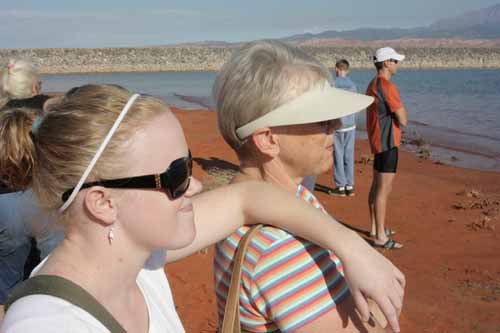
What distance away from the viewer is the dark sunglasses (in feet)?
4.70

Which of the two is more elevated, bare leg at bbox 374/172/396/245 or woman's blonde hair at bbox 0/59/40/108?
woman's blonde hair at bbox 0/59/40/108

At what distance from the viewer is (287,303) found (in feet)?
5.19

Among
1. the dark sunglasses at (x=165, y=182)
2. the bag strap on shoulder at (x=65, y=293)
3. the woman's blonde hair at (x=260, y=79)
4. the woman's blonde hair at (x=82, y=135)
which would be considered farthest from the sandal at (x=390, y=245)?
the bag strap on shoulder at (x=65, y=293)

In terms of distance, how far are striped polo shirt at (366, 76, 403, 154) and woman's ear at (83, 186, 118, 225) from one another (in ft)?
18.3

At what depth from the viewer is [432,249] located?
7.29m

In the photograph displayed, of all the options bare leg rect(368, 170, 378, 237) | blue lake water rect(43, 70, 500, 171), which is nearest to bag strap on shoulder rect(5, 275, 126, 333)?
bare leg rect(368, 170, 378, 237)

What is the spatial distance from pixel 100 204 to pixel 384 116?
224 inches

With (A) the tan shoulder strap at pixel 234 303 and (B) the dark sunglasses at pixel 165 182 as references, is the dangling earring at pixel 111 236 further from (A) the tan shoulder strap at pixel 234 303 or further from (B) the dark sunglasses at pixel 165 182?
(A) the tan shoulder strap at pixel 234 303

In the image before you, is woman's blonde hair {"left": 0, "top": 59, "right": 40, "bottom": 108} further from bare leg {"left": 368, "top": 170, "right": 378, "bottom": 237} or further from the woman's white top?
bare leg {"left": 368, "top": 170, "right": 378, "bottom": 237}

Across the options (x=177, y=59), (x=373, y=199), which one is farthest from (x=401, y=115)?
Answer: (x=177, y=59)

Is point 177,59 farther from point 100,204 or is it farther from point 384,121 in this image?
point 100,204

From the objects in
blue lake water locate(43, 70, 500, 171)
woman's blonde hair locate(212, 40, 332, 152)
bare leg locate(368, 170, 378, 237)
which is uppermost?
woman's blonde hair locate(212, 40, 332, 152)

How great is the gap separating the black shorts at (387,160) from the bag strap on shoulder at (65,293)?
18.7 feet

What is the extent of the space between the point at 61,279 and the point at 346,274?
2.34ft
